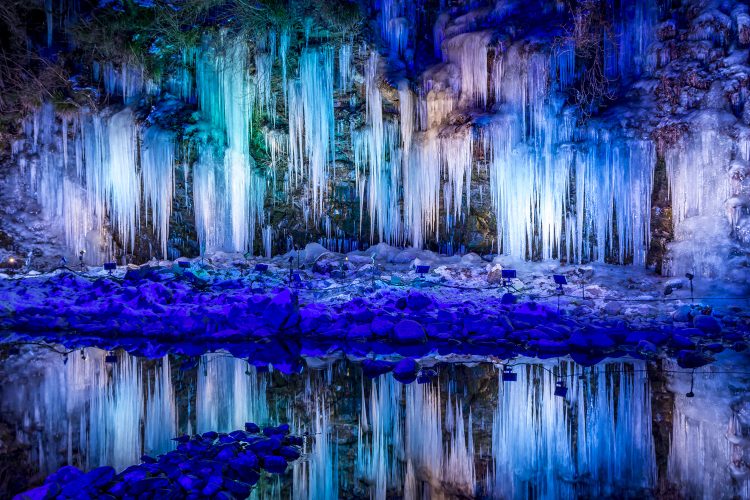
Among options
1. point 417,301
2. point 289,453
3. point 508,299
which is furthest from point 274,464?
point 508,299

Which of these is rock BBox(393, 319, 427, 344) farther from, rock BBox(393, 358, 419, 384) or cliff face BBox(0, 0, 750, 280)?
cliff face BBox(0, 0, 750, 280)

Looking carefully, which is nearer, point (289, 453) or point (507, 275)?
point (289, 453)

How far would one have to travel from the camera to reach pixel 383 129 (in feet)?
52.9

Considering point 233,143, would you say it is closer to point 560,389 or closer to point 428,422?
point 560,389

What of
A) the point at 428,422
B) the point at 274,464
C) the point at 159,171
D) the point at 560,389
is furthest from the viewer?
the point at 159,171

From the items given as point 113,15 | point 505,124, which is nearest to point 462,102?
point 505,124

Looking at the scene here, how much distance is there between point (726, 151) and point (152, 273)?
10.8 metres

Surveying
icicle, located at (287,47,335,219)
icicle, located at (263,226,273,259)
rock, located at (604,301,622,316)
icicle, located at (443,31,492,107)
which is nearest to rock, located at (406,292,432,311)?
rock, located at (604,301,622,316)

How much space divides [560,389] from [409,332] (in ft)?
10.6

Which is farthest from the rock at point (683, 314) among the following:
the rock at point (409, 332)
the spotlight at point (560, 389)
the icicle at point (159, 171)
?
the icicle at point (159, 171)

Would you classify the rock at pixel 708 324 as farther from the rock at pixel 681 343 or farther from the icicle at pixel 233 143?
the icicle at pixel 233 143

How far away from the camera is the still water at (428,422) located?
4316 mm

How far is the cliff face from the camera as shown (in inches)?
508

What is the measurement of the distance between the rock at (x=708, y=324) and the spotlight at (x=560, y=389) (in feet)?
12.3
